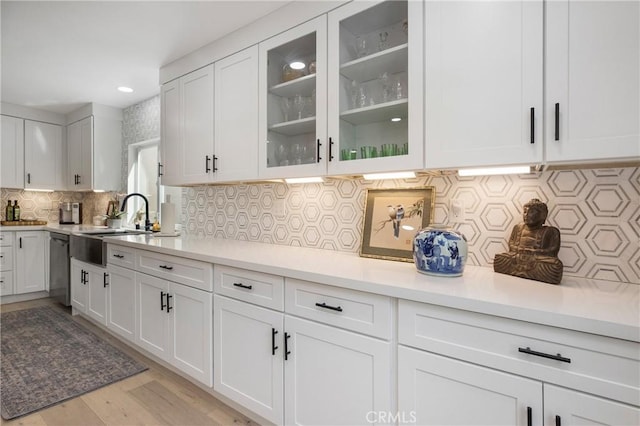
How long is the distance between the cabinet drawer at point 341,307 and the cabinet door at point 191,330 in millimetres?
638

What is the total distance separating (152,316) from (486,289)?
210 centimetres

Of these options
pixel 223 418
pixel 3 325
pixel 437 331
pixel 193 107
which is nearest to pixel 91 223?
pixel 3 325

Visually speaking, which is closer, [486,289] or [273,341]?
[486,289]

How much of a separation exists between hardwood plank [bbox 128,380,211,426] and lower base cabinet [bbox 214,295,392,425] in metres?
0.20

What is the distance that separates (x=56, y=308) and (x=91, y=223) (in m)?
1.37

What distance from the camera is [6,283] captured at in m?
3.87

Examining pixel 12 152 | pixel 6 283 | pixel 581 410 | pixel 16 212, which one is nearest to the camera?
pixel 581 410

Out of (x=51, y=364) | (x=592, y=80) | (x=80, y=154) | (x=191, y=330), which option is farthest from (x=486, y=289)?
(x=80, y=154)

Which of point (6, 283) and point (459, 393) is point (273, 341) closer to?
point (459, 393)

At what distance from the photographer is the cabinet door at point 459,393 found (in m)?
0.97

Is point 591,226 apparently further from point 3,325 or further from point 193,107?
point 3,325

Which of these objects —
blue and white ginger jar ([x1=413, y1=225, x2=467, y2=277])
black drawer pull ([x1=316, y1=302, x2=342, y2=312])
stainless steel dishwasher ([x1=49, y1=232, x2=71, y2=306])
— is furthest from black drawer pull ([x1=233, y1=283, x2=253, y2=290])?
stainless steel dishwasher ([x1=49, y1=232, x2=71, y2=306])

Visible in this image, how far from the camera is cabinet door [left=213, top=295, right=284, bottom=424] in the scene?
5.07 ft

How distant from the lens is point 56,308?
3.72 metres
